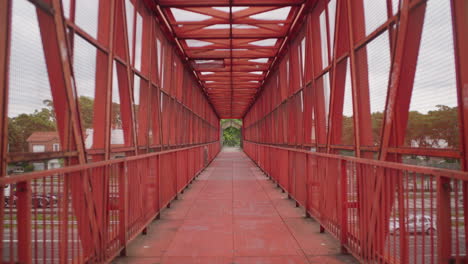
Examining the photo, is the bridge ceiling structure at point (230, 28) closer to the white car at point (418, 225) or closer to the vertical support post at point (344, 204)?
the vertical support post at point (344, 204)

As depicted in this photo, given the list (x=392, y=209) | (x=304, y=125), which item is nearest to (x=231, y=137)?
(x=304, y=125)

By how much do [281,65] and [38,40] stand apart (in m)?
8.58

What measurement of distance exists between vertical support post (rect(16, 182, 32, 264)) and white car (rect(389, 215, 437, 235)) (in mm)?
2506

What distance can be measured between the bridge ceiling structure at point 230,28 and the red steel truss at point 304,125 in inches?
6.8

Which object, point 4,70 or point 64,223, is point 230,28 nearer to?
point 4,70

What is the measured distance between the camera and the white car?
2213 millimetres

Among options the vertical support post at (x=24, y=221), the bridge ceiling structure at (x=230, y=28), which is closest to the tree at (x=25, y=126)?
the vertical support post at (x=24, y=221)

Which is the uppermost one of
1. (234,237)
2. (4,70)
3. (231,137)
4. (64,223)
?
(4,70)

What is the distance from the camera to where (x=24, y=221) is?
2.11 metres

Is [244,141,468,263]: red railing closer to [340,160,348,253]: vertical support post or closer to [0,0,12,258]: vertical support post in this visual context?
[340,160,348,253]: vertical support post

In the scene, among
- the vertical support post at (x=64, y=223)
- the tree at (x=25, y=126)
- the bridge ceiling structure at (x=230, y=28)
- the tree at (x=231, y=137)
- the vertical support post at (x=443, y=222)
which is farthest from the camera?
the tree at (x=231, y=137)

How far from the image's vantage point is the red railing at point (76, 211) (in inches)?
82.0

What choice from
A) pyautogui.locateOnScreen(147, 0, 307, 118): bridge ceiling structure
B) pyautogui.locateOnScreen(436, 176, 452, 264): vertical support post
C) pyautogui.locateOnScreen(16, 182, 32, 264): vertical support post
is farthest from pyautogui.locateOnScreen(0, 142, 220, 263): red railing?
pyautogui.locateOnScreen(147, 0, 307, 118): bridge ceiling structure

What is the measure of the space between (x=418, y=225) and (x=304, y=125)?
4.90m
